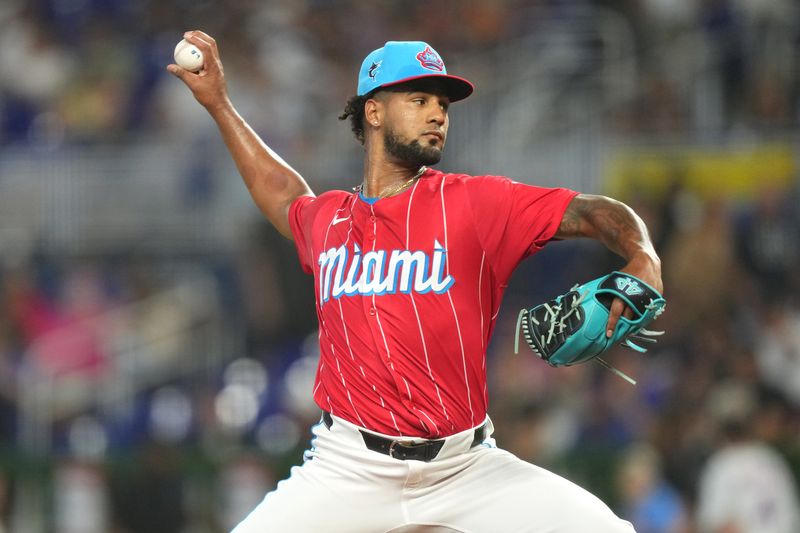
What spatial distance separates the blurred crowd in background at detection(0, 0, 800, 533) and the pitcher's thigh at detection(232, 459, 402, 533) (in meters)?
4.10

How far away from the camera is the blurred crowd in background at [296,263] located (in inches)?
342

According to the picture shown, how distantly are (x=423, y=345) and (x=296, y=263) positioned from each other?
19.8 feet

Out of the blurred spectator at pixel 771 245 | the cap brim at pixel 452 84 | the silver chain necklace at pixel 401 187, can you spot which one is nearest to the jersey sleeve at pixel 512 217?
the silver chain necklace at pixel 401 187

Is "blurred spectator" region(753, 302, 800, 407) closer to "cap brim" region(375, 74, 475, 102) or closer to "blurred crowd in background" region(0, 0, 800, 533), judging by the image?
"blurred crowd in background" region(0, 0, 800, 533)

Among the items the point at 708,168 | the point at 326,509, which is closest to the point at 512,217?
the point at 326,509

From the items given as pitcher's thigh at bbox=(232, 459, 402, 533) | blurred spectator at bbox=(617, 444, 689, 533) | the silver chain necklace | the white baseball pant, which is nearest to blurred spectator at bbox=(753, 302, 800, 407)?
blurred spectator at bbox=(617, 444, 689, 533)

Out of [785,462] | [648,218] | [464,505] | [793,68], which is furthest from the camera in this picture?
[793,68]

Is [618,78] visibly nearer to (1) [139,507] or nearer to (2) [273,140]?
(2) [273,140]

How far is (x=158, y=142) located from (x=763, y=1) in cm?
552

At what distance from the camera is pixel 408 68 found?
4617 millimetres

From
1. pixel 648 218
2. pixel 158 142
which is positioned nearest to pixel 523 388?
pixel 648 218

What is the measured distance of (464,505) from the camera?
4.35 meters

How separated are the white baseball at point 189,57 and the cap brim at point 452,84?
3.44 ft

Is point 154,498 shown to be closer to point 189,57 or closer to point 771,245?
point 189,57
